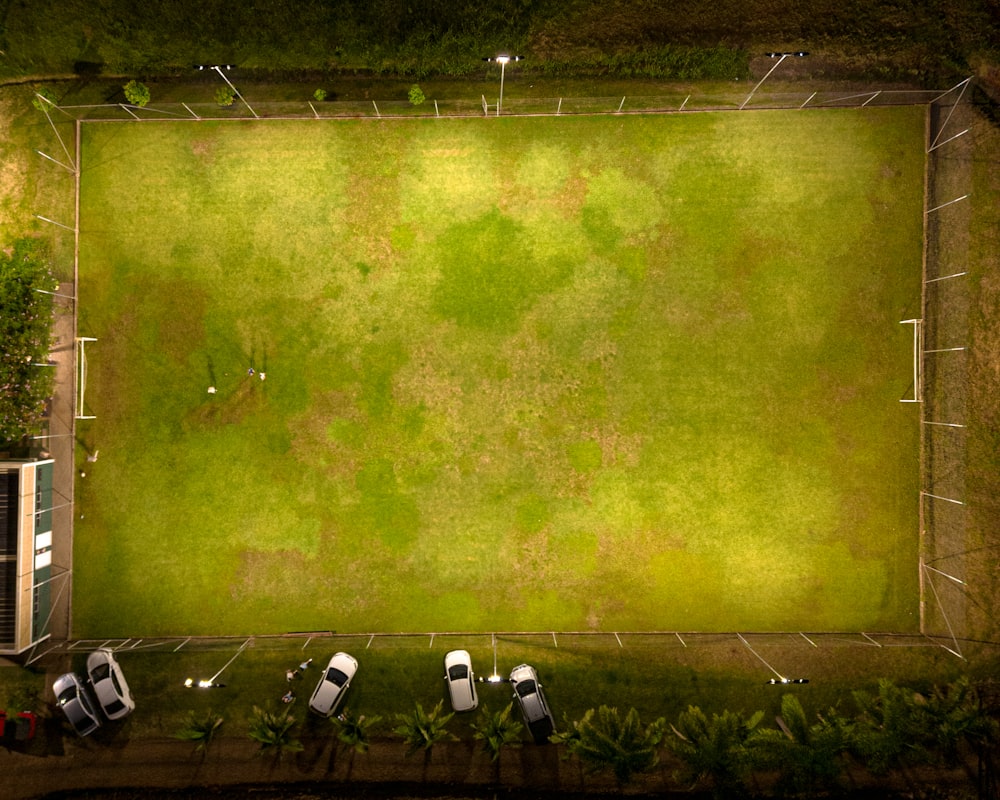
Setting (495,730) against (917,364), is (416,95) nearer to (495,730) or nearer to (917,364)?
(917,364)

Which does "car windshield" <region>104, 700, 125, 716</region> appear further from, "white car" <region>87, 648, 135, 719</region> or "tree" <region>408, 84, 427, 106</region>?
"tree" <region>408, 84, 427, 106</region>

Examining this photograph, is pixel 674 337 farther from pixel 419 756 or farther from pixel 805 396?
pixel 419 756

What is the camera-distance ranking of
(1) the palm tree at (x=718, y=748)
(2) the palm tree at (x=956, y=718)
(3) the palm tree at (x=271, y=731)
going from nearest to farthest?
(1) the palm tree at (x=718, y=748) → (2) the palm tree at (x=956, y=718) → (3) the palm tree at (x=271, y=731)

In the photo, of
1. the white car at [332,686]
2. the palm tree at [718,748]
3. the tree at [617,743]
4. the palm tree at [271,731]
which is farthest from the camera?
the white car at [332,686]

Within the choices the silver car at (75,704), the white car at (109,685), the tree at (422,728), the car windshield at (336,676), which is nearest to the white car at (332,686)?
the car windshield at (336,676)

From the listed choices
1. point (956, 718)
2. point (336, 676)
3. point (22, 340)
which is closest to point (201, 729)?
point (336, 676)

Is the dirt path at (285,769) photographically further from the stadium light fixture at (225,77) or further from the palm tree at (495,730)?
the stadium light fixture at (225,77)

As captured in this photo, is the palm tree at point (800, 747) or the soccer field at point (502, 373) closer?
the palm tree at point (800, 747)
